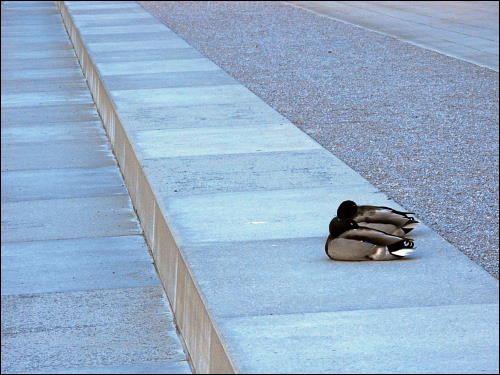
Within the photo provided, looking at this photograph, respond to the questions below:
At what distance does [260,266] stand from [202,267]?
27 centimetres

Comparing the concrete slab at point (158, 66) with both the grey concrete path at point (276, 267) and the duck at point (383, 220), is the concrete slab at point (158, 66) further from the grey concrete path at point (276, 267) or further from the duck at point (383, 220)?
the duck at point (383, 220)

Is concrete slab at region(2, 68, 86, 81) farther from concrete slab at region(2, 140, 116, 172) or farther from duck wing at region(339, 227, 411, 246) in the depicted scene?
duck wing at region(339, 227, 411, 246)

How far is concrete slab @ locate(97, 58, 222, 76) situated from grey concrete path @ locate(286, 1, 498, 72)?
11.8 feet

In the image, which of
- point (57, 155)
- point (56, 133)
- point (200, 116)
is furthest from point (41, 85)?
point (200, 116)

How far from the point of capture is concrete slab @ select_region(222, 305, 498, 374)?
12.7 feet

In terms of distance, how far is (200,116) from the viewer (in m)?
9.41

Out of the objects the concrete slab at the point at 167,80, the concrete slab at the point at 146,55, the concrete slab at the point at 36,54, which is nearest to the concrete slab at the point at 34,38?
the concrete slab at the point at 36,54

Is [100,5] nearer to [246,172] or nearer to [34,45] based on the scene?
[34,45]

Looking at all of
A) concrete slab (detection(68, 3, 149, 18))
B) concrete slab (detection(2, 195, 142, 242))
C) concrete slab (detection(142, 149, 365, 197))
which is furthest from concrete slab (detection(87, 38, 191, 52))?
concrete slab (detection(142, 149, 365, 197))

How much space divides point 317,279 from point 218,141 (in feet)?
11.5

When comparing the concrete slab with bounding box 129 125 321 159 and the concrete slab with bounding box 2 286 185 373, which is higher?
the concrete slab with bounding box 129 125 321 159

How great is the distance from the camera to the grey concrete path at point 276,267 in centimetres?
406

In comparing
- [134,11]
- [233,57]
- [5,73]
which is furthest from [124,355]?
[134,11]

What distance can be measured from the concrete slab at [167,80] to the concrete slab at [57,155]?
103cm
